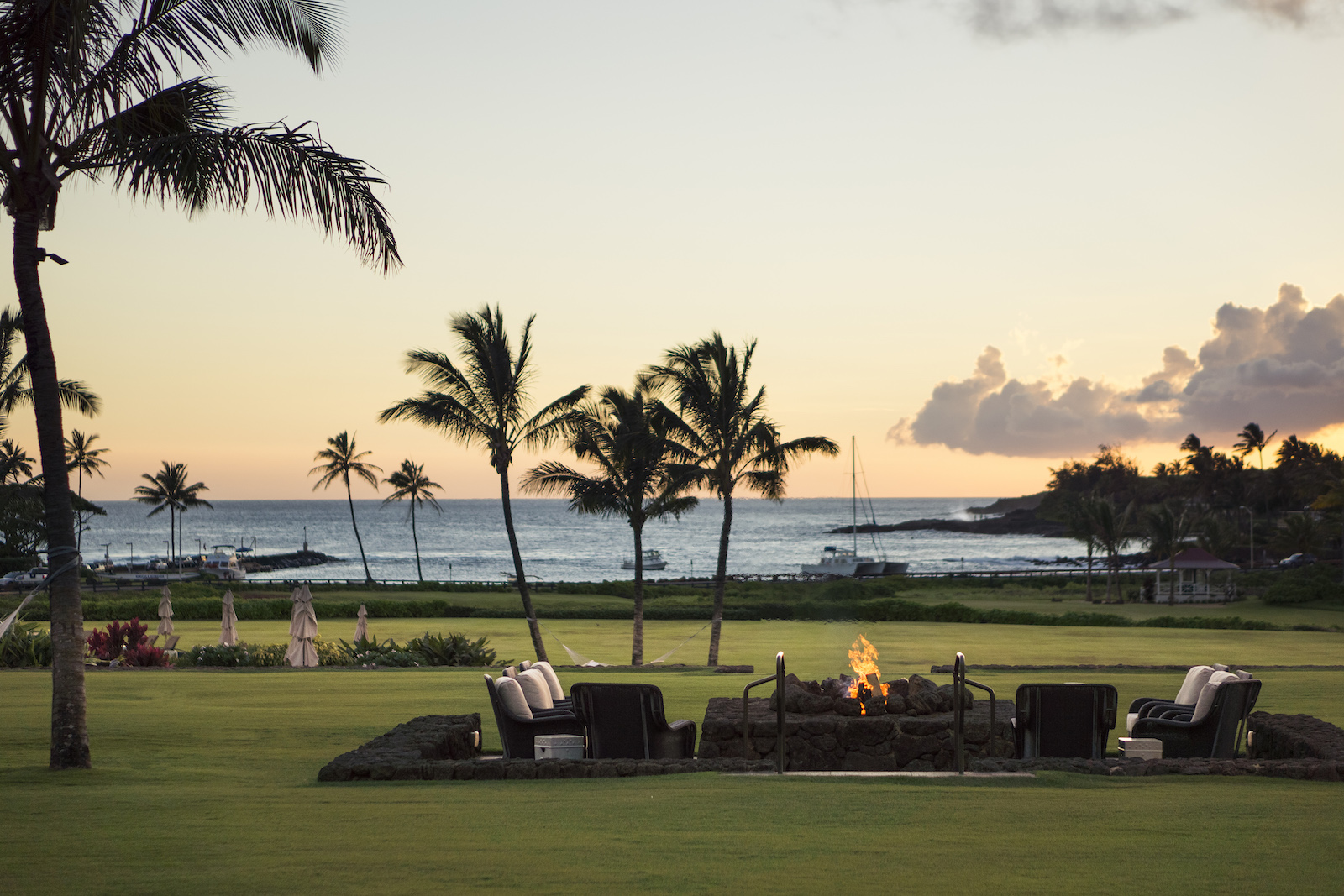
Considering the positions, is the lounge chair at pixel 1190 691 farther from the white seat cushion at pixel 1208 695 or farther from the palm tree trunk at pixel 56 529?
the palm tree trunk at pixel 56 529

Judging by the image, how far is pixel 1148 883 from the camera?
498 centimetres

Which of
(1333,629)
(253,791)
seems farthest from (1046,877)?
(1333,629)

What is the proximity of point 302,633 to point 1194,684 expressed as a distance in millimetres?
14441

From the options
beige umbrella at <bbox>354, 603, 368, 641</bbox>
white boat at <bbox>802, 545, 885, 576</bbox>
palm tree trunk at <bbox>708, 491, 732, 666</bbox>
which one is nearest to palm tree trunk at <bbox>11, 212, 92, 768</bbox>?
beige umbrella at <bbox>354, 603, 368, 641</bbox>

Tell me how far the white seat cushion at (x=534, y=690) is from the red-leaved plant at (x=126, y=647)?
466 inches

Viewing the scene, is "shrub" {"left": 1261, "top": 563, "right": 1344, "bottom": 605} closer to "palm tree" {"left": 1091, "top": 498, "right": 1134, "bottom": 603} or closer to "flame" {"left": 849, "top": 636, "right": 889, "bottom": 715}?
"palm tree" {"left": 1091, "top": 498, "right": 1134, "bottom": 603}

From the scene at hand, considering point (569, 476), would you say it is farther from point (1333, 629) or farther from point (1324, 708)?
point (1333, 629)

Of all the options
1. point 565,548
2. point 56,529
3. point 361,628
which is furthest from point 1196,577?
point 565,548

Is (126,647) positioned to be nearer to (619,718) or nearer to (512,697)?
(512,697)

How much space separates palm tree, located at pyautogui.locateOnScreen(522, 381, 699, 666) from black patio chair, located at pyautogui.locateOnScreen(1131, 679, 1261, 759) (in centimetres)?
1733

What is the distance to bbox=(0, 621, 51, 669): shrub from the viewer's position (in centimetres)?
1956

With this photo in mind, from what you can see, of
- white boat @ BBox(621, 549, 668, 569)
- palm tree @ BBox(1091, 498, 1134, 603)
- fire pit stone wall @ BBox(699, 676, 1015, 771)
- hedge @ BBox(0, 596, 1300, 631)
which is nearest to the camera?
fire pit stone wall @ BBox(699, 676, 1015, 771)

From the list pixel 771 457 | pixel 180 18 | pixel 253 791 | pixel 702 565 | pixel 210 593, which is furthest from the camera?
pixel 702 565

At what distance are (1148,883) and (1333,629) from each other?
124ft
